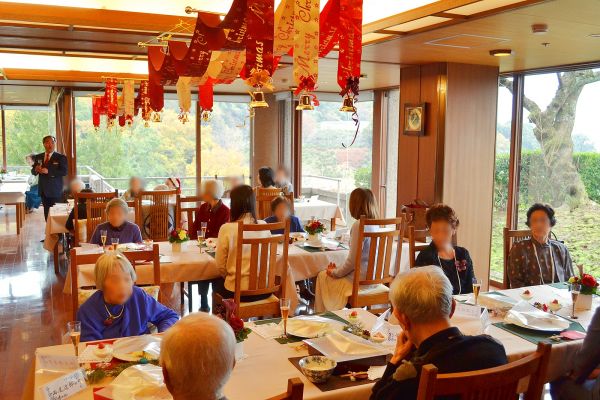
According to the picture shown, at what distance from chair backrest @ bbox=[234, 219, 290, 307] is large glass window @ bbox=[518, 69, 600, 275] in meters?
3.45

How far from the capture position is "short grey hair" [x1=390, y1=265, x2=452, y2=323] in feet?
5.71

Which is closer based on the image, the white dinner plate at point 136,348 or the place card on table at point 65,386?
the place card on table at point 65,386

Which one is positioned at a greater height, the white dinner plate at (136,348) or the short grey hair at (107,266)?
the short grey hair at (107,266)

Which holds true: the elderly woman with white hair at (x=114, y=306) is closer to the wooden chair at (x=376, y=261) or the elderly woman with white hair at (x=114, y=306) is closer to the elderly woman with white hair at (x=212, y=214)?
the wooden chair at (x=376, y=261)

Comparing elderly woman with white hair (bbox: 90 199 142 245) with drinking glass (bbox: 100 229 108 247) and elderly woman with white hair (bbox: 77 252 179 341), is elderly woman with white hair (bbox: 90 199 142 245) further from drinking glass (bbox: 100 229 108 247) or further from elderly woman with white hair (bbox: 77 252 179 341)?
elderly woman with white hair (bbox: 77 252 179 341)

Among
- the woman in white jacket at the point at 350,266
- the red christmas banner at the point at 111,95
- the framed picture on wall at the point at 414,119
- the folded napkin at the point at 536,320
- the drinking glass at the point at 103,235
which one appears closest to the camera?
the folded napkin at the point at 536,320

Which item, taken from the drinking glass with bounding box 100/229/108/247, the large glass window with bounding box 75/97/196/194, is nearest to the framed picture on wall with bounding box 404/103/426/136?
the drinking glass with bounding box 100/229/108/247

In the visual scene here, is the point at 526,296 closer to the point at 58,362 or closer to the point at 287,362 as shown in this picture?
the point at 287,362

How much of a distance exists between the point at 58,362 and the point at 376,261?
95.8 inches

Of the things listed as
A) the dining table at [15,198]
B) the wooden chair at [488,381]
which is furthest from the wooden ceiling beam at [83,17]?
A: the dining table at [15,198]

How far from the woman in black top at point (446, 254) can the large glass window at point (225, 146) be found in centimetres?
752

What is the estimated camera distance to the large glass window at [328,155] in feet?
32.9

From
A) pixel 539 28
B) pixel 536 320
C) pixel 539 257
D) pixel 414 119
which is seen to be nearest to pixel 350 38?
pixel 539 28

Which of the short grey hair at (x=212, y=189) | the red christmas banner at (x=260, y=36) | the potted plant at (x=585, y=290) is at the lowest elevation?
the potted plant at (x=585, y=290)
